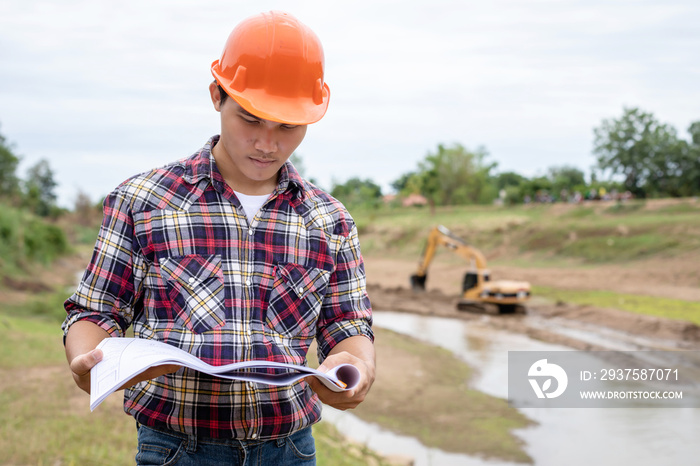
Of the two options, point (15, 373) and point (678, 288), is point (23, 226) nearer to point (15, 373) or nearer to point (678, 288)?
point (15, 373)

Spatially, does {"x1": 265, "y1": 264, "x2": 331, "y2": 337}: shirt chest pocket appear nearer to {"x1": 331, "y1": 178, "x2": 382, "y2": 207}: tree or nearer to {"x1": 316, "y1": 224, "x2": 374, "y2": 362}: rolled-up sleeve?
{"x1": 316, "y1": 224, "x2": 374, "y2": 362}: rolled-up sleeve

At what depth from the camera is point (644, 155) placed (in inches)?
1244

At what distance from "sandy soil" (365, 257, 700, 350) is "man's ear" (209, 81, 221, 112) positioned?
10.6m

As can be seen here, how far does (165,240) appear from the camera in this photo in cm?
165

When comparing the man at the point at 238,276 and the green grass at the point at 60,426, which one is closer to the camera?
the man at the point at 238,276

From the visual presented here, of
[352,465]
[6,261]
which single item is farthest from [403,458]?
[6,261]

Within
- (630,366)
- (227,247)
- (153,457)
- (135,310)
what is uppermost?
(227,247)

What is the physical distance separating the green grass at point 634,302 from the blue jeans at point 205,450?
13.0 metres

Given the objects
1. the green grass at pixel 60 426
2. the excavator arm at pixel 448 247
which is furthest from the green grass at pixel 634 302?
the green grass at pixel 60 426

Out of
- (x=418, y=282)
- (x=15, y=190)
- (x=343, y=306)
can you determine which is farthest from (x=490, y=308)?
(x=15, y=190)

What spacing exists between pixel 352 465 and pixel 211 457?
3402mm

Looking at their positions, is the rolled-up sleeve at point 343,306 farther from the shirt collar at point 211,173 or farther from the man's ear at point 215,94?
the man's ear at point 215,94

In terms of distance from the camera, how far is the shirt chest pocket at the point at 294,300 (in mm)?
1653

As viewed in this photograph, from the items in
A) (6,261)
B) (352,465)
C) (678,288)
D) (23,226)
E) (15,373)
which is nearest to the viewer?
(352,465)
